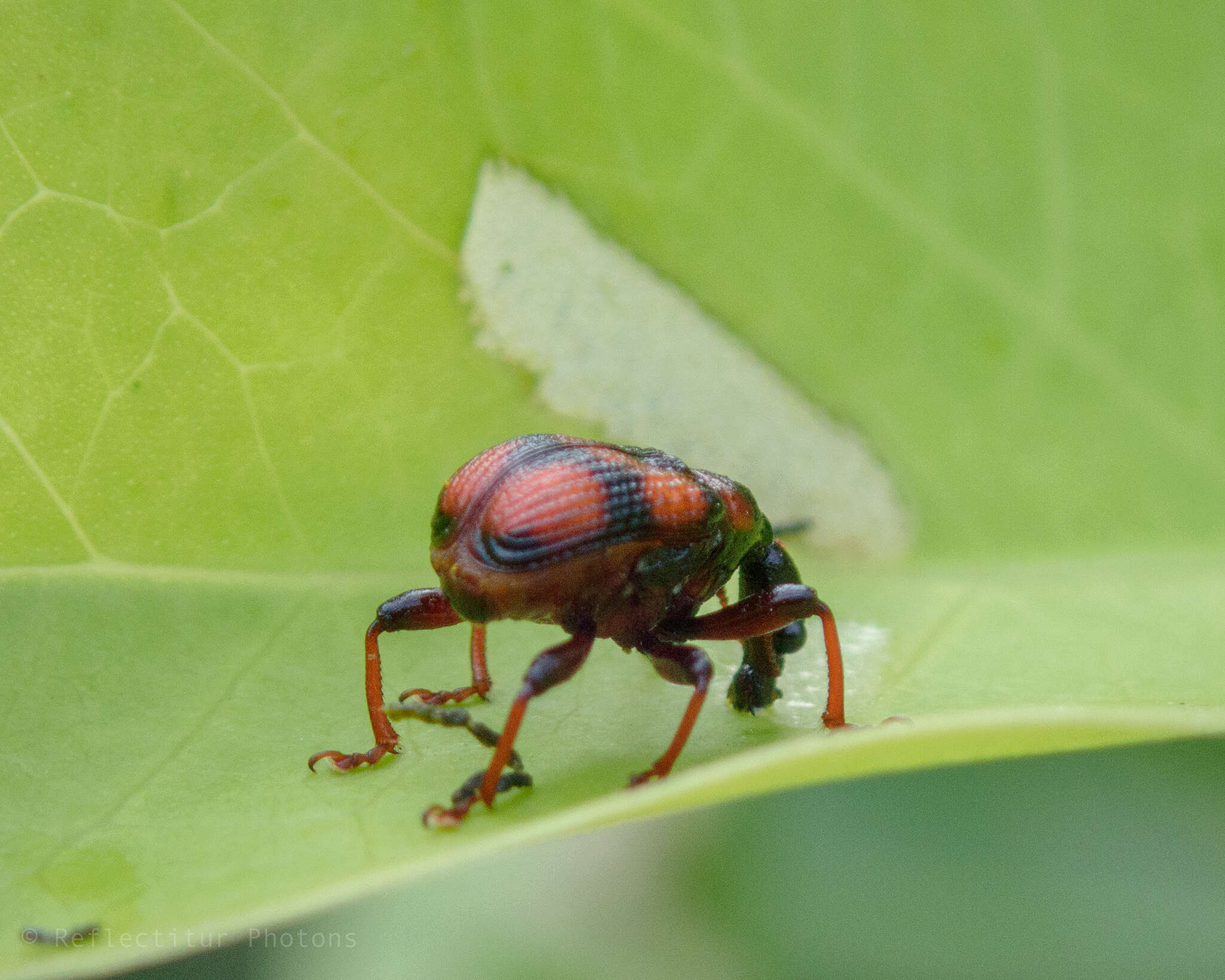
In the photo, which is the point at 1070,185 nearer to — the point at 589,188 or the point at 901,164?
the point at 901,164

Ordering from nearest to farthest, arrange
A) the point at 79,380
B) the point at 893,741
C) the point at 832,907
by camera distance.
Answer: the point at 893,741 → the point at 79,380 → the point at 832,907

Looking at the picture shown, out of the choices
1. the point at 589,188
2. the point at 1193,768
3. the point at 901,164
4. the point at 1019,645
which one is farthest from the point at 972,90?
the point at 1193,768

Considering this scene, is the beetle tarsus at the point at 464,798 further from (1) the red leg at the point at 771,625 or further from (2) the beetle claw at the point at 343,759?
(1) the red leg at the point at 771,625

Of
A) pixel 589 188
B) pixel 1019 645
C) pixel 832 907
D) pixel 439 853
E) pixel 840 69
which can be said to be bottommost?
pixel 832 907

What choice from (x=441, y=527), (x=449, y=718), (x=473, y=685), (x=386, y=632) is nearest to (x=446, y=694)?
(x=473, y=685)

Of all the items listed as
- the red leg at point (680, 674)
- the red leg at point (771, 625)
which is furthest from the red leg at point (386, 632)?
the red leg at point (771, 625)

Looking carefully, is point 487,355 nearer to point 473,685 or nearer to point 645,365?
point 645,365

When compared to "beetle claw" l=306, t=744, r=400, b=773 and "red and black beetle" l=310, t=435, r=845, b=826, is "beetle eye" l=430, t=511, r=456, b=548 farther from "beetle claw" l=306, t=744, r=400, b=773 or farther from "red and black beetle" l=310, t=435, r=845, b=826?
"beetle claw" l=306, t=744, r=400, b=773
